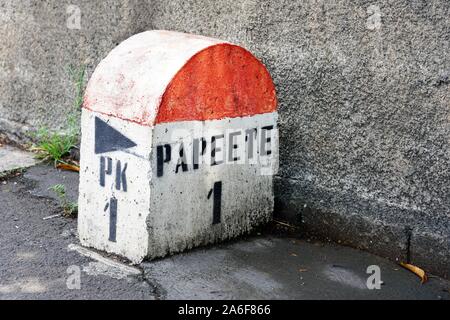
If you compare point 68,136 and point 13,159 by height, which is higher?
point 68,136

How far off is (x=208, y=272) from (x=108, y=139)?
2.57ft

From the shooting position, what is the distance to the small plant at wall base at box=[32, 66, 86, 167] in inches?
A: 186

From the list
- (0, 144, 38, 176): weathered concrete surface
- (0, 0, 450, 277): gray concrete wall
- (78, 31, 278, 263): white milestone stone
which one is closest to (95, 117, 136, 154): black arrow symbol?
(78, 31, 278, 263): white milestone stone

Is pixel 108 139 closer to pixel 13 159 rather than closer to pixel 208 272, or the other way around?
pixel 208 272

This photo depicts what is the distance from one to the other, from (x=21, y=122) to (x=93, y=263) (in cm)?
217

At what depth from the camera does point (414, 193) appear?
10.9ft

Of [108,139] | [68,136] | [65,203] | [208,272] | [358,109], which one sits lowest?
[208,272]

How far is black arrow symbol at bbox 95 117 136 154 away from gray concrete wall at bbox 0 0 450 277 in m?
0.97

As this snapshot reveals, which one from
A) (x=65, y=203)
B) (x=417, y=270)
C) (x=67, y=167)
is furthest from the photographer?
(x=67, y=167)

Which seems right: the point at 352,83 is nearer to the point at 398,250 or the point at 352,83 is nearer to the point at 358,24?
the point at 358,24

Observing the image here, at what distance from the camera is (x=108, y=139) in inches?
130

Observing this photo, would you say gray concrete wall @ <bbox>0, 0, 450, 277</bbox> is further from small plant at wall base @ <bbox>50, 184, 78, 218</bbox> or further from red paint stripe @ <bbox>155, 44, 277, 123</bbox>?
small plant at wall base @ <bbox>50, 184, 78, 218</bbox>

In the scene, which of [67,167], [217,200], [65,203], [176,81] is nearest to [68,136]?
[67,167]

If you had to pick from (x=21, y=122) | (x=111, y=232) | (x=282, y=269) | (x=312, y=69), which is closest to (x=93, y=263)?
(x=111, y=232)
